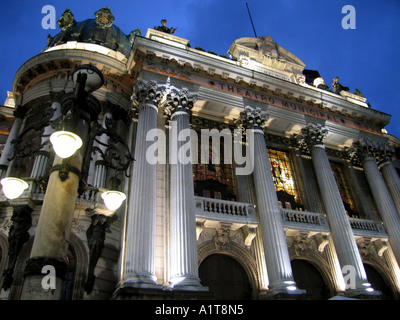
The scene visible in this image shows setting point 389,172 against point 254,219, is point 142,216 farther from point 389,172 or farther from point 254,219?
point 389,172

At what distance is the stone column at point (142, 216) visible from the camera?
9.56 metres

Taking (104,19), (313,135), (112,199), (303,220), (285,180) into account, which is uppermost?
(104,19)

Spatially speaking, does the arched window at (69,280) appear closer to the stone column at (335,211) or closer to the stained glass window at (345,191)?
the stone column at (335,211)

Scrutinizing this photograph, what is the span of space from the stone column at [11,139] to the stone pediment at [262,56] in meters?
12.1

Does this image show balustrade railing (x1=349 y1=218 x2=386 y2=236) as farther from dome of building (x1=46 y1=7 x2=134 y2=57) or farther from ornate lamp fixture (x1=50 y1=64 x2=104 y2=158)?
dome of building (x1=46 y1=7 x2=134 y2=57)

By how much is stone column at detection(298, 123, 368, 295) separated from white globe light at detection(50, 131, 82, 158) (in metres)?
13.4

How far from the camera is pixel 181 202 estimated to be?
37.7ft

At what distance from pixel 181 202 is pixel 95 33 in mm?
14686

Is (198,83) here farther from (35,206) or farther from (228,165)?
(35,206)

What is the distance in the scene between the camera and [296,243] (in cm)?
1522

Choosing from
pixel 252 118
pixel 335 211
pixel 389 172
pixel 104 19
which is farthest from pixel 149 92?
pixel 389 172

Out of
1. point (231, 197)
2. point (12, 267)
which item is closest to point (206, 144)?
point (231, 197)

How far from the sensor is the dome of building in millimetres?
20016

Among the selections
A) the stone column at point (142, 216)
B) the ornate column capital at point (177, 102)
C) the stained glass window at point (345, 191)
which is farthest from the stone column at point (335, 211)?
the stone column at point (142, 216)
